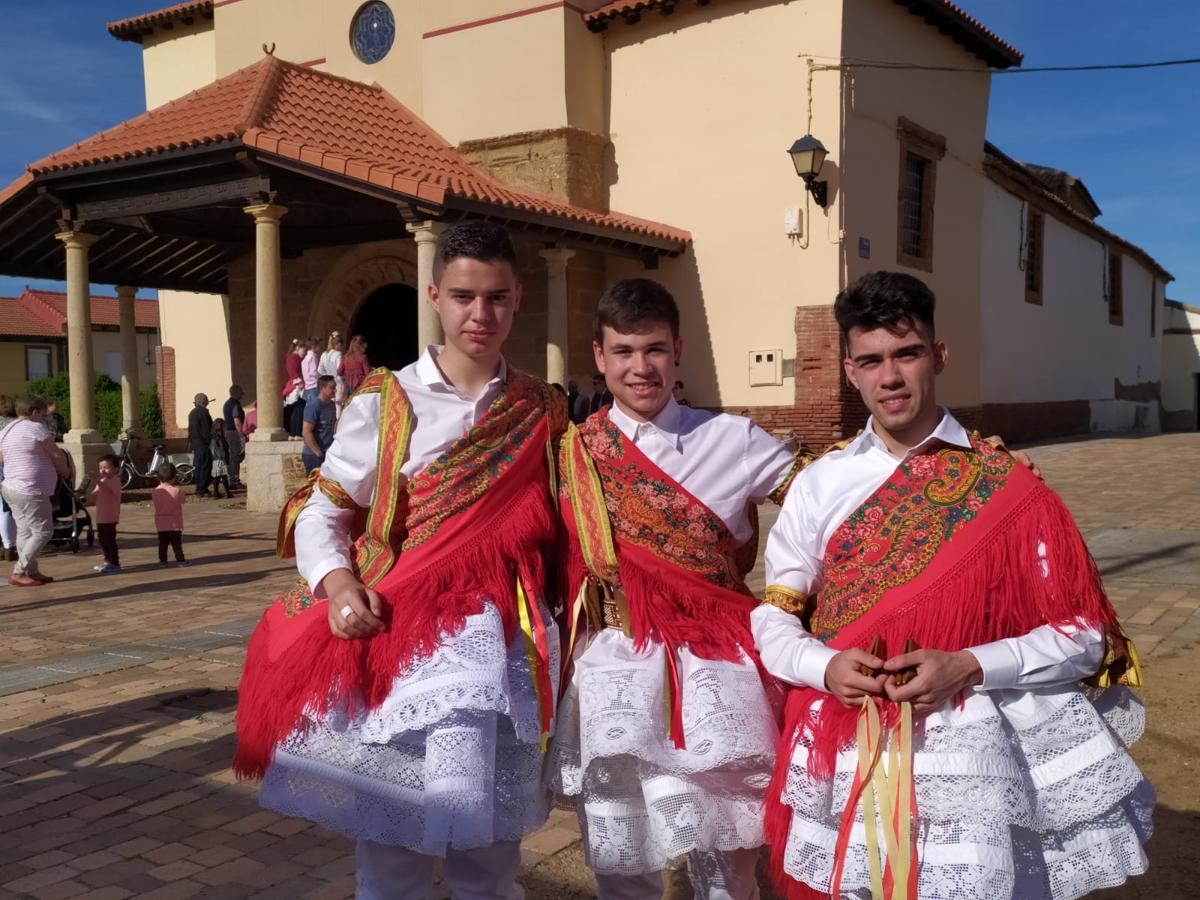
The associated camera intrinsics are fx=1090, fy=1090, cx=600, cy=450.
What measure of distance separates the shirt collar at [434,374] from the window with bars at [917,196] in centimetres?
1394

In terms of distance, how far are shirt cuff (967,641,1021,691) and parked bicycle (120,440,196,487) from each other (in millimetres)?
14197

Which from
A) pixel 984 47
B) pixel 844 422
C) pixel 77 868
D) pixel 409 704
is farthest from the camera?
pixel 984 47

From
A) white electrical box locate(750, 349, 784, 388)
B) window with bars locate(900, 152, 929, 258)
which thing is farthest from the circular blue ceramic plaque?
window with bars locate(900, 152, 929, 258)

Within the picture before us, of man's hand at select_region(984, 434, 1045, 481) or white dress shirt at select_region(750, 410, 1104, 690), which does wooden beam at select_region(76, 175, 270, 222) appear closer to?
white dress shirt at select_region(750, 410, 1104, 690)

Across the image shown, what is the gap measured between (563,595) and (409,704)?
49 centimetres

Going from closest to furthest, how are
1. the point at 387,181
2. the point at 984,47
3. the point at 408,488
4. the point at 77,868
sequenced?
the point at 408,488 < the point at 77,868 < the point at 387,181 < the point at 984,47

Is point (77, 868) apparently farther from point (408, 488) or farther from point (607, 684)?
point (607, 684)

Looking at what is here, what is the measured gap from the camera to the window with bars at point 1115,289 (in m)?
27.1

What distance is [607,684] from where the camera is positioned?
226 centimetres

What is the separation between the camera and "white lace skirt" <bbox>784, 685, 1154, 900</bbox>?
1854 mm

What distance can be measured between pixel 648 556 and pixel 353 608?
25.7 inches

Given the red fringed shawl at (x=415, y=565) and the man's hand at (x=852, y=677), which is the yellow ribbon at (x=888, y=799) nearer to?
the man's hand at (x=852, y=677)

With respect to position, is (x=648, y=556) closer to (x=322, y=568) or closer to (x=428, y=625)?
(x=428, y=625)

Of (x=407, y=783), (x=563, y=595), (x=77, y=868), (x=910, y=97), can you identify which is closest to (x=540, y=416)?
(x=563, y=595)
